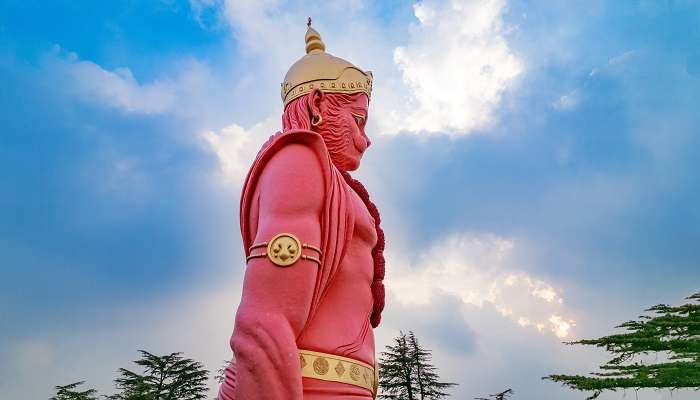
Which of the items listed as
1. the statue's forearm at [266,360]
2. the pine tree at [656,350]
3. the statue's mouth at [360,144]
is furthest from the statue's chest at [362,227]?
the pine tree at [656,350]

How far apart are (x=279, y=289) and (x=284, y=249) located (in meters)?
0.21

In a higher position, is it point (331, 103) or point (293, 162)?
point (331, 103)

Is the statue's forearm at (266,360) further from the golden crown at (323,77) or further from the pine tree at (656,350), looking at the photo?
the pine tree at (656,350)

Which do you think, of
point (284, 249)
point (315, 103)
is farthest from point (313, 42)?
point (284, 249)

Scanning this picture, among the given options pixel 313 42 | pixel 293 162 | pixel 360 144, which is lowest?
pixel 293 162

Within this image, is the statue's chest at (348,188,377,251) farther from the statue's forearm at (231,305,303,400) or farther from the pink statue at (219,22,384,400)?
the statue's forearm at (231,305,303,400)

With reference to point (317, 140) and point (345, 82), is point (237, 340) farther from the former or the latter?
point (345, 82)

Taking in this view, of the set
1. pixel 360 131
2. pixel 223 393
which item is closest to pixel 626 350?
pixel 360 131

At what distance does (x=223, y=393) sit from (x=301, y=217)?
3.37ft

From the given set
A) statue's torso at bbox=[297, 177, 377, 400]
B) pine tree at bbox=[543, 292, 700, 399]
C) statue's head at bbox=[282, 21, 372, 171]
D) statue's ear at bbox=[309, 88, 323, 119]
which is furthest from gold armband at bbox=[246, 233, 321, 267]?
pine tree at bbox=[543, 292, 700, 399]

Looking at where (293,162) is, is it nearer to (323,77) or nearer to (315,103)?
(315,103)

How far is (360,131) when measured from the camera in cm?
413

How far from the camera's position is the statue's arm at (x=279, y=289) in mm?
2557

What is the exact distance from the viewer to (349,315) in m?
3.23
